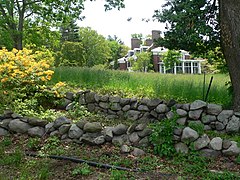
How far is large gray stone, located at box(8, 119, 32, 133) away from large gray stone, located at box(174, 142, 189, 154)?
2373mm

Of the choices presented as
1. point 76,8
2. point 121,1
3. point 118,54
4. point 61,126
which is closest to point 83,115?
point 61,126

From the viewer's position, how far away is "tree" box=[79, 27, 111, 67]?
28391 millimetres

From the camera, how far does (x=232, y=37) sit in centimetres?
425

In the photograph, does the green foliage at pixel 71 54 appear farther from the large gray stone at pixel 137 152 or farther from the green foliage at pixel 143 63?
the large gray stone at pixel 137 152

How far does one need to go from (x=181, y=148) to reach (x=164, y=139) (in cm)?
25

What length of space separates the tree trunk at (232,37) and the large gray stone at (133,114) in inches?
74.6

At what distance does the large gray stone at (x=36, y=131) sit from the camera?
4.05m

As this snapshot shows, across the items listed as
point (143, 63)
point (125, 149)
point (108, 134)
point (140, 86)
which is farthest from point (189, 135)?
point (143, 63)

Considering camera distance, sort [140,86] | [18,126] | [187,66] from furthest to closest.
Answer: [187,66]
[140,86]
[18,126]

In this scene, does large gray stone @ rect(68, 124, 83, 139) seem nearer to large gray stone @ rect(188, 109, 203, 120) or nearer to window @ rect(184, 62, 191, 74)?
large gray stone @ rect(188, 109, 203, 120)

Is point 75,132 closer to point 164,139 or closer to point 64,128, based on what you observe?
point 64,128

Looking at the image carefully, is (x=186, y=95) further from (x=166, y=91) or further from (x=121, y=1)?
(x=121, y=1)

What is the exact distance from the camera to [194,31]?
4.92 m

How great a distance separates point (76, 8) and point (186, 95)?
7.90 m
